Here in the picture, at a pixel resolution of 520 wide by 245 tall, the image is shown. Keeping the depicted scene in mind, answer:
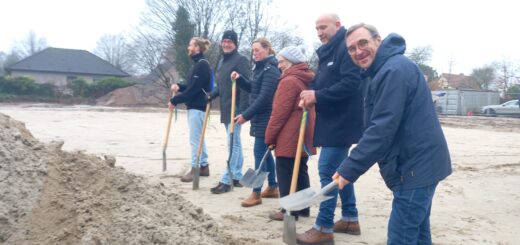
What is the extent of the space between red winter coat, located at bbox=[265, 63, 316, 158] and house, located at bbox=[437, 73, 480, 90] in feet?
175

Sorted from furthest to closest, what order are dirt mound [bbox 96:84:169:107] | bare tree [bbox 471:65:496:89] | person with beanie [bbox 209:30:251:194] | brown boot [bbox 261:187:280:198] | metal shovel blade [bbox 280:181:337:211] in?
bare tree [bbox 471:65:496:89] < dirt mound [bbox 96:84:169:107] < person with beanie [bbox 209:30:251:194] < brown boot [bbox 261:187:280:198] < metal shovel blade [bbox 280:181:337:211]

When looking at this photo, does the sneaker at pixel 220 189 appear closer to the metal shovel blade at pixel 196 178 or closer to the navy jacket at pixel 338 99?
the metal shovel blade at pixel 196 178

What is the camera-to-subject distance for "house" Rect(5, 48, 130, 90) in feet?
161

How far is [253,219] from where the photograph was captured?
4867 millimetres

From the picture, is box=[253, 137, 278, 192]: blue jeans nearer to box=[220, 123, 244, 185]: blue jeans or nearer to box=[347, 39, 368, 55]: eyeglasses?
box=[220, 123, 244, 185]: blue jeans

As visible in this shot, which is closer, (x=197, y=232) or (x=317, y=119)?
(x=197, y=232)

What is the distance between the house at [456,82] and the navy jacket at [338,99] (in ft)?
176

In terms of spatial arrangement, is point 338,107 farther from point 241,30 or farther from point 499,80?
point 499,80

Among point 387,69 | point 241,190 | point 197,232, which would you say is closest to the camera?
point 387,69

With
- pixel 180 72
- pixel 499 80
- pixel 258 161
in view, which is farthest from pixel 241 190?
pixel 499 80

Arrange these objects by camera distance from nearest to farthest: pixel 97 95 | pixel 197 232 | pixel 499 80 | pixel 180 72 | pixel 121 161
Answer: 1. pixel 197 232
2. pixel 121 161
3. pixel 180 72
4. pixel 97 95
5. pixel 499 80

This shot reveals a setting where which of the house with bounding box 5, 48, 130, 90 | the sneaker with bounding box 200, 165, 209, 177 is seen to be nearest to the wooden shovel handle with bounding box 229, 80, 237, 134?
the sneaker with bounding box 200, 165, 209, 177

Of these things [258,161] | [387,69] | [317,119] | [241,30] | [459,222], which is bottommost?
[459,222]

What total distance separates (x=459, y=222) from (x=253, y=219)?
2191 millimetres
